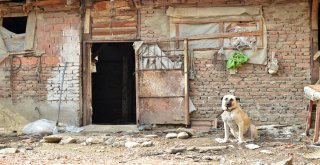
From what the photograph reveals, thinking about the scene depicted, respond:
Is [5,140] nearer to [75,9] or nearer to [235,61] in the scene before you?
[75,9]

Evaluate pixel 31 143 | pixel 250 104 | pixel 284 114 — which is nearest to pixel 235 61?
pixel 250 104

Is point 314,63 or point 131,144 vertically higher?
point 314,63

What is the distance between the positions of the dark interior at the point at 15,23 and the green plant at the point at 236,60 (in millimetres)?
5978

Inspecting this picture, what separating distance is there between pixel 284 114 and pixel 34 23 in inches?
269

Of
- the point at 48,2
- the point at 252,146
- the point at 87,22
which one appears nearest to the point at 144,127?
the point at 87,22

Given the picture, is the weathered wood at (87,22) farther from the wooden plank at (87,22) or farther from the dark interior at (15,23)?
the dark interior at (15,23)

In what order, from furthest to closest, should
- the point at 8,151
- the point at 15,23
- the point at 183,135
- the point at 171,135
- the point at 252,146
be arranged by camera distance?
the point at 15,23
the point at 171,135
the point at 183,135
the point at 252,146
the point at 8,151

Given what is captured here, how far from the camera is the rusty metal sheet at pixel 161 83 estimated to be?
963cm

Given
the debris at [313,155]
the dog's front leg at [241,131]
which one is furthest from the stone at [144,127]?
the debris at [313,155]

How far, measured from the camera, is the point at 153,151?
6.93m

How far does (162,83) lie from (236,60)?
6.24 feet

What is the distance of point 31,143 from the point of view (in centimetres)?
811

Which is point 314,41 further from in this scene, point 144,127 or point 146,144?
point 146,144

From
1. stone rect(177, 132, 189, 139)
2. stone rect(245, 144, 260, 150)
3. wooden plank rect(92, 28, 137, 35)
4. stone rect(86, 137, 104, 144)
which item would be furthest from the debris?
wooden plank rect(92, 28, 137, 35)
